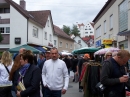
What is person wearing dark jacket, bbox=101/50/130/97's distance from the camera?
14.1 ft

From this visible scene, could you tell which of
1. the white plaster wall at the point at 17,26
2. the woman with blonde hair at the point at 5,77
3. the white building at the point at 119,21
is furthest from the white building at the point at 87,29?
the woman with blonde hair at the point at 5,77

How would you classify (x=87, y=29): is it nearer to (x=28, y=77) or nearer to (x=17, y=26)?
(x=17, y=26)

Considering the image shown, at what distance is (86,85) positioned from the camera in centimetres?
836

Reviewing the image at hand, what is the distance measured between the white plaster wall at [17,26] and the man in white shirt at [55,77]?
22910 mm

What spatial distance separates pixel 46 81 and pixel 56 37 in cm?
3937

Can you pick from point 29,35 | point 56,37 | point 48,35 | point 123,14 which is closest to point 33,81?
point 123,14

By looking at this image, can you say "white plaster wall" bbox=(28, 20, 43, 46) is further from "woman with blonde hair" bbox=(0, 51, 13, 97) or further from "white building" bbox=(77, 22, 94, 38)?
"white building" bbox=(77, 22, 94, 38)

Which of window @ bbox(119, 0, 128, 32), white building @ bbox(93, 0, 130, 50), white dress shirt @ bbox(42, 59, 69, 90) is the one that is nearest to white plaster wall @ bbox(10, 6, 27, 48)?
white building @ bbox(93, 0, 130, 50)

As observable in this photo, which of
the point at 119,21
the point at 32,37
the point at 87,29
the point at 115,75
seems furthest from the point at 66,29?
the point at 115,75

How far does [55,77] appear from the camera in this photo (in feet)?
19.1

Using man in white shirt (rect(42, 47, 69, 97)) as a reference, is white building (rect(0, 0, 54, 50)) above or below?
above

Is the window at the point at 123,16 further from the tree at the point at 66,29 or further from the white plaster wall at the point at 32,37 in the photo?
the tree at the point at 66,29

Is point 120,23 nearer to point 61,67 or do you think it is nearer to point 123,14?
point 123,14

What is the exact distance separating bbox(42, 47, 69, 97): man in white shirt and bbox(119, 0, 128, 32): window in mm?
11373
